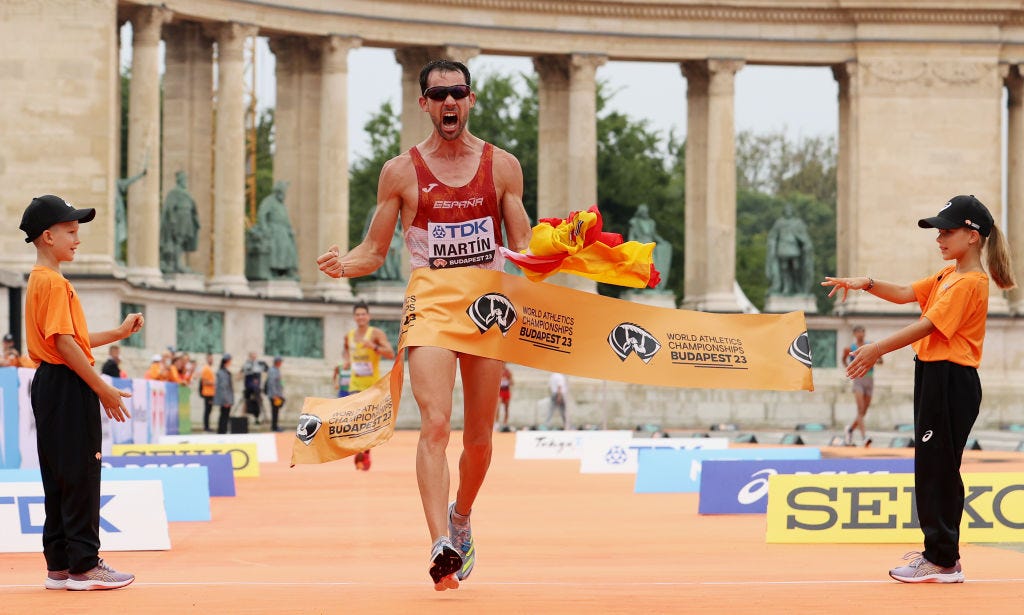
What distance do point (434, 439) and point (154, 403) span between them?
25939 millimetres

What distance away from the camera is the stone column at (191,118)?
205ft

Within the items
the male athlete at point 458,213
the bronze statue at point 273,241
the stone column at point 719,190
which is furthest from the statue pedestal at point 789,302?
the male athlete at point 458,213

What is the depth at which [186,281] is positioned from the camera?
59406 mm

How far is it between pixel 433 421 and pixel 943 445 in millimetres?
3851

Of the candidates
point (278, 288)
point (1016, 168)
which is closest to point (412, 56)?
point (278, 288)

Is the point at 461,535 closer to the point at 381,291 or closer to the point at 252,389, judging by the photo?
the point at 252,389

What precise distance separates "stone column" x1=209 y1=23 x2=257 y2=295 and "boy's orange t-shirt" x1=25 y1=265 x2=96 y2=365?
45.7 metres

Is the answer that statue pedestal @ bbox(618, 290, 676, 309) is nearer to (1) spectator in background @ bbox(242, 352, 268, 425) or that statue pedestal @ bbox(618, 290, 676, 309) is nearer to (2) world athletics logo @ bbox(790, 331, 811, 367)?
(1) spectator in background @ bbox(242, 352, 268, 425)

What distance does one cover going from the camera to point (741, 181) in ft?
428

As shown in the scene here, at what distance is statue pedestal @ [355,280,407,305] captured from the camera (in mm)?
64375

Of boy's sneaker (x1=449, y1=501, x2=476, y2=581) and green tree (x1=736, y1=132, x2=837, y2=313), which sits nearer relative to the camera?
boy's sneaker (x1=449, y1=501, x2=476, y2=581)

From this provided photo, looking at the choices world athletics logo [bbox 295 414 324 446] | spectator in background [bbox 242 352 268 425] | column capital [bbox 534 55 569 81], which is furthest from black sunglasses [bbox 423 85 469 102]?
column capital [bbox 534 55 569 81]

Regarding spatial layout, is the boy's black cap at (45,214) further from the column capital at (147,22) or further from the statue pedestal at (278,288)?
the statue pedestal at (278,288)

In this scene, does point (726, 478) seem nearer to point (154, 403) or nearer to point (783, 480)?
point (783, 480)
